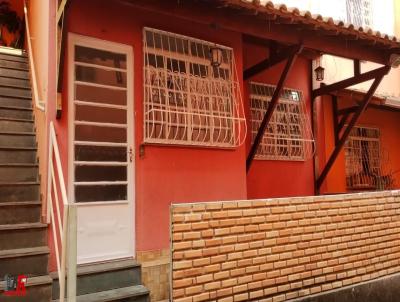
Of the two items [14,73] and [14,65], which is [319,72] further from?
[14,65]

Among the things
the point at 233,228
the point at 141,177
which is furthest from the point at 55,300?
the point at 233,228

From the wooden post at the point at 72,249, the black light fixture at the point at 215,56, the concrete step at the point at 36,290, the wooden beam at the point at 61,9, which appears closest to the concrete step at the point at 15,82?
the wooden beam at the point at 61,9

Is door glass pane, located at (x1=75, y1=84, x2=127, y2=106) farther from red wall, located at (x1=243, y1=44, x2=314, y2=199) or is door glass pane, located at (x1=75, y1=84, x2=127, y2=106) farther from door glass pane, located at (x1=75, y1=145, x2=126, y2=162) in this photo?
red wall, located at (x1=243, y1=44, x2=314, y2=199)

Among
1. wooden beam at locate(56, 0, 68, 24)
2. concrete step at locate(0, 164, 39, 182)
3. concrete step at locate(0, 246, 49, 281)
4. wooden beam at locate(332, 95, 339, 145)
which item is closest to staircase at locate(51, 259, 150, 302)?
concrete step at locate(0, 246, 49, 281)

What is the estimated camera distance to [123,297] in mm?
3439

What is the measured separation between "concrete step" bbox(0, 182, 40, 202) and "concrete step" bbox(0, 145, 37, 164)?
1.58ft

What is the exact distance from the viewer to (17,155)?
431 centimetres

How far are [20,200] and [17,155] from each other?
69cm

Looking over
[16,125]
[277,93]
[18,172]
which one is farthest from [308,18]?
[16,125]

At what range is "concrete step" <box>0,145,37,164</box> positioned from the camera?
4246 millimetres

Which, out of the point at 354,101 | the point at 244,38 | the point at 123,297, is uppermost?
the point at 244,38

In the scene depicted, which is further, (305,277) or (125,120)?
(125,120)

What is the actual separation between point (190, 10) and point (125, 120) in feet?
4.77

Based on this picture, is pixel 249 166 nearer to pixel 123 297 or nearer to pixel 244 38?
pixel 244 38
